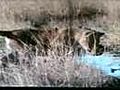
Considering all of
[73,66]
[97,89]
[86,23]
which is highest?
[86,23]

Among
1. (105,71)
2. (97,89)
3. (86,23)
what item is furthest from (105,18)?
(97,89)

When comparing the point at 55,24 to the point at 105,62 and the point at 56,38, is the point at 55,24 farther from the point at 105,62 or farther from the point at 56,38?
the point at 105,62

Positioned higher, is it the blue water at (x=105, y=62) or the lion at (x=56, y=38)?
the lion at (x=56, y=38)

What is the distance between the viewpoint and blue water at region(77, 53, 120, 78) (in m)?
2.08

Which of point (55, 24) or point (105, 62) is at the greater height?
point (55, 24)

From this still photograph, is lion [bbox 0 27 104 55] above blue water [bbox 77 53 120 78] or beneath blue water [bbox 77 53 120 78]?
above

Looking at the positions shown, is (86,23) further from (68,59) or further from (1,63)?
(1,63)

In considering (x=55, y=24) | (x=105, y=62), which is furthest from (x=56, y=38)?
(x=105, y=62)

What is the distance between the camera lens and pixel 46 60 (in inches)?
82.5

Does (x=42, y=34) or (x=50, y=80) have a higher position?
(x=42, y=34)

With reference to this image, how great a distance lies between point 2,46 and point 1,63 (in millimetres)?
118

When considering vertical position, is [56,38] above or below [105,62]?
above

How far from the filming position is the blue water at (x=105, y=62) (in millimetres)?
2080

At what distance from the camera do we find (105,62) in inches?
82.0
